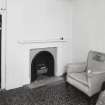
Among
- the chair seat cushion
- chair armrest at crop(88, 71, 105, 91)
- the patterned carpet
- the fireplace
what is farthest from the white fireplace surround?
chair armrest at crop(88, 71, 105, 91)

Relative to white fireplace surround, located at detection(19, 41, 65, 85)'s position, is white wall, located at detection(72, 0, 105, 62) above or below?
above

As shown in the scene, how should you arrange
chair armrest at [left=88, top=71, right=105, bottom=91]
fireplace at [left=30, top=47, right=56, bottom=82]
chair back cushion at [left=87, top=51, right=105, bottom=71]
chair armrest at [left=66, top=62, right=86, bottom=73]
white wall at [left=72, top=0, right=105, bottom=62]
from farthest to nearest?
fireplace at [left=30, top=47, right=56, bottom=82], white wall at [left=72, top=0, right=105, bottom=62], chair armrest at [left=66, top=62, right=86, bottom=73], chair back cushion at [left=87, top=51, right=105, bottom=71], chair armrest at [left=88, top=71, right=105, bottom=91]

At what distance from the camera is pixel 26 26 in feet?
10.9

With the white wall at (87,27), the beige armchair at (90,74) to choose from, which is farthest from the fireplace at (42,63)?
the beige armchair at (90,74)

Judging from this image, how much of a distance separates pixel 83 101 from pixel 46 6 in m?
2.52

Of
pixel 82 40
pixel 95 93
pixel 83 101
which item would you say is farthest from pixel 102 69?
pixel 82 40

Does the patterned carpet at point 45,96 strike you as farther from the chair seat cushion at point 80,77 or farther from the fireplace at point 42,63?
the fireplace at point 42,63

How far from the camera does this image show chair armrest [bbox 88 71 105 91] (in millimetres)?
2537

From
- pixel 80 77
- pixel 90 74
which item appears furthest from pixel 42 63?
pixel 90 74

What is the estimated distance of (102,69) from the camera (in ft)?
9.78

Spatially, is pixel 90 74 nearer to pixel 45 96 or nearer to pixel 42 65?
pixel 45 96

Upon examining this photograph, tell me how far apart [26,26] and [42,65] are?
1235 millimetres

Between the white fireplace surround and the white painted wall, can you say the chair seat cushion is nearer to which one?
the white fireplace surround

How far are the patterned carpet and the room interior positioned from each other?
1.06 feet
